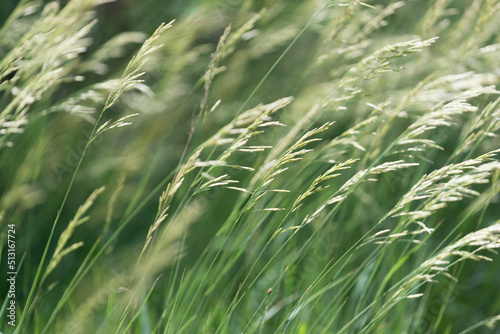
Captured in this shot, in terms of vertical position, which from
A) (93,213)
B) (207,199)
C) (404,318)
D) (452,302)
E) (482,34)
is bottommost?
(452,302)

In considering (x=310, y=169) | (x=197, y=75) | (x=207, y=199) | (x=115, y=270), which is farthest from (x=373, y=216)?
(x=197, y=75)

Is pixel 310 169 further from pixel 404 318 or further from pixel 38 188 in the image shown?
pixel 38 188

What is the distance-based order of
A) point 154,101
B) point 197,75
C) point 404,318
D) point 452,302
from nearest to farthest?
point 404,318
point 452,302
point 154,101
point 197,75

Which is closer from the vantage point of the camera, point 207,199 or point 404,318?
point 404,318

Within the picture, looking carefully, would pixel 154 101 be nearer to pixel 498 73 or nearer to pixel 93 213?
pixel 93 213

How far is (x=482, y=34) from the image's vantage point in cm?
203

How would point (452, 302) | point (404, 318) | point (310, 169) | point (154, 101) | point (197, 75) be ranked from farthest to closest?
point (197, 75)
point (154, 101)
point (452, 302)
point (310, 169)
point (404, 318)

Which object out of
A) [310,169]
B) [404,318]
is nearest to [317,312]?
[404,318]

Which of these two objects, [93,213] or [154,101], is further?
[154,101]

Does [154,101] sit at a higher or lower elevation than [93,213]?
higher

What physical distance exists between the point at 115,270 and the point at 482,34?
162 cm

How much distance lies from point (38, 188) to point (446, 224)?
72.6 inches

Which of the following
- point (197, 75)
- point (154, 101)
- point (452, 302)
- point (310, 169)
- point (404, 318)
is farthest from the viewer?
point (197, 75)

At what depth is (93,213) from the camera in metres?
2.42
